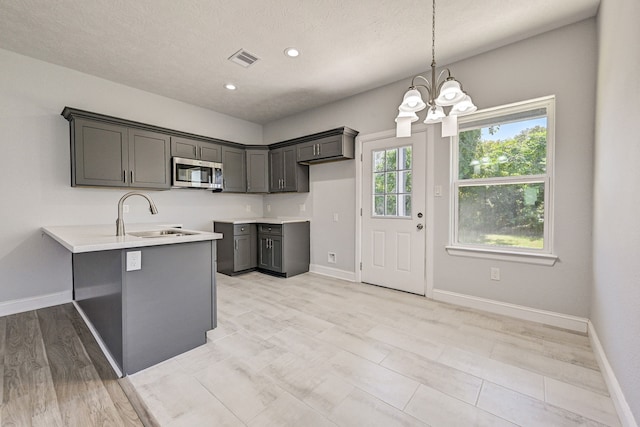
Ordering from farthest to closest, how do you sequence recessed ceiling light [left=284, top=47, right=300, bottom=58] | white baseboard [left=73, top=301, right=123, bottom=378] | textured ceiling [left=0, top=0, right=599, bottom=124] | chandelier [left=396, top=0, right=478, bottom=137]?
recessed ceiling light [left=284, top=47, right=300, bottom=58], textured ceiling [left=0, top=0, right=599, bottom=124], white baseboard [left=73, top=301, right=123, bottom=378], chandelier [left=396, top=0, right=478, bottom=137]

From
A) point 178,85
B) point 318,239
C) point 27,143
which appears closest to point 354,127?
point 318,239

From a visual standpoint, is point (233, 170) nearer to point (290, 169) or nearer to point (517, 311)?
point (290, 169)

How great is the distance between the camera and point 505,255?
2719 mm

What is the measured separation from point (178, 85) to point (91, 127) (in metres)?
1.16

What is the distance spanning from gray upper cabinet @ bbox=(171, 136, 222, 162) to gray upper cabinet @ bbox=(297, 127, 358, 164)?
136cm

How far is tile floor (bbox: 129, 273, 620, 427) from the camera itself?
145 centimetres

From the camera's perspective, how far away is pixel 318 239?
174 inches

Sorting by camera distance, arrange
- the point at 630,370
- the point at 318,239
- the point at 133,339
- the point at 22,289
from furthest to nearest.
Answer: the point at 318,239, the point at 22,289, the point at 133,339, the point at 630,370

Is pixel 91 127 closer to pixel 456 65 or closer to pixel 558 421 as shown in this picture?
→ pixel 456 65

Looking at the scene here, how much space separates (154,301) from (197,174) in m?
2.55

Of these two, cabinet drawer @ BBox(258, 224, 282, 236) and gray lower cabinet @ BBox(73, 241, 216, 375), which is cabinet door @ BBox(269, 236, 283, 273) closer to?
cabinet drawer @ BBox(258, 224, 282, 236)

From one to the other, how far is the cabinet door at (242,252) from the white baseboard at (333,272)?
1057 millimetres

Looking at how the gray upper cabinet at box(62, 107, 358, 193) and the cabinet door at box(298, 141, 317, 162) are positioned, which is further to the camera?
the cabinet door at box(298, 141, 317, 162)

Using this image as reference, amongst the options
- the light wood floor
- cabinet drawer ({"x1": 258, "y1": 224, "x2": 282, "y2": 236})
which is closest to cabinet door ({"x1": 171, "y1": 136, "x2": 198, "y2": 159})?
cabinet drawer ({"x1": 258, "y1": 224, "x2": 282, "y2": 236})
